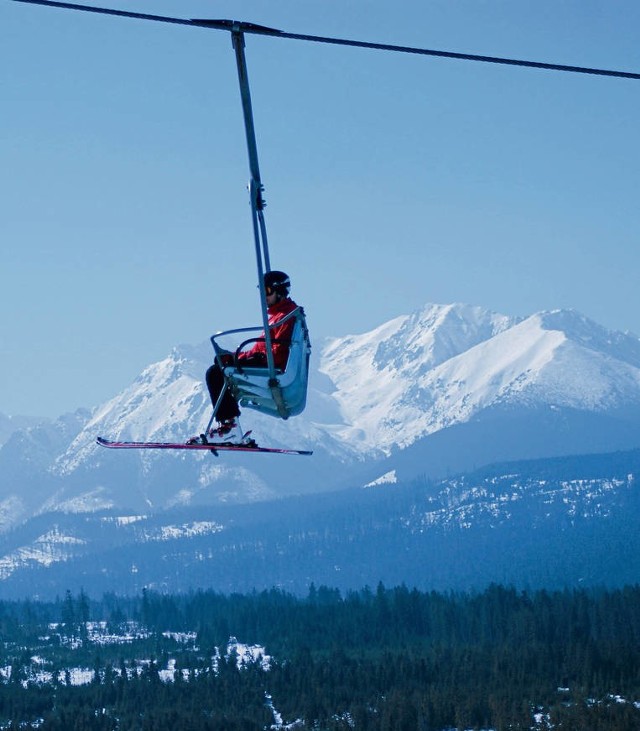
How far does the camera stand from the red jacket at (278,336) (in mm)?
24281

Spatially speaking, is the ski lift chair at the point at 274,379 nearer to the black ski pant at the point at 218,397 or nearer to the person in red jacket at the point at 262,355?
the person in red jacket at the point at 262,355

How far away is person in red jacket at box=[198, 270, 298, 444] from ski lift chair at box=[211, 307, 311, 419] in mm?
92

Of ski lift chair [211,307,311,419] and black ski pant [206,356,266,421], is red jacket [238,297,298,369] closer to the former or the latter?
ski lift chair [211,307,311,419]

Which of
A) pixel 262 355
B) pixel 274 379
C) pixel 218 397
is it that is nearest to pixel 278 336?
pixel 262 355

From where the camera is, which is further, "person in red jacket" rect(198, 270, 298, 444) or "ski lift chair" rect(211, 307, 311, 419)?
"person in red jacket" rect(198, 270, 298, 444)

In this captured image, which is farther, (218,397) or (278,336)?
(218,397)

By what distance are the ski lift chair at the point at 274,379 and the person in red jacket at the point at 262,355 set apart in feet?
0.30

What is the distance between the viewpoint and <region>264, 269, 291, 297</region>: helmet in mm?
24500

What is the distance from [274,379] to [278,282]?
1.75 m

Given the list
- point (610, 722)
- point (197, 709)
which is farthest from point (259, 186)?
point (197, 709)

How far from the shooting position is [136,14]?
2017 cm

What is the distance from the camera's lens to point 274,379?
23703 mm

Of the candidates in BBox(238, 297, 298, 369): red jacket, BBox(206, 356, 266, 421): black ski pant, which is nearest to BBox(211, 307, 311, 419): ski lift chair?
BBox(238, 297, 298, 369): red jacket

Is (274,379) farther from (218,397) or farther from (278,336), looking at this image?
(218,397)
